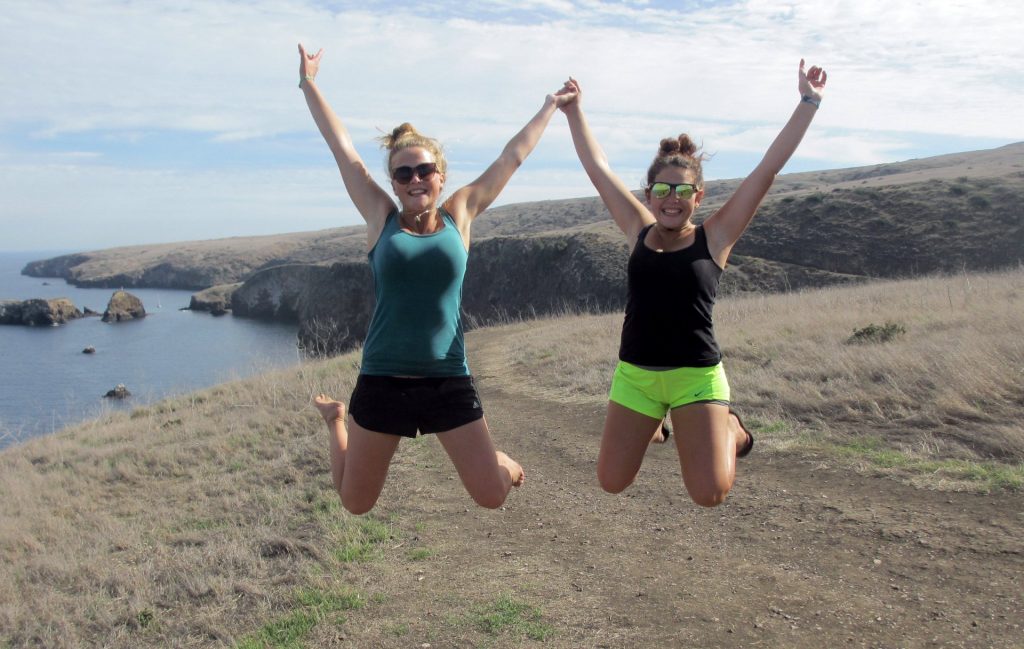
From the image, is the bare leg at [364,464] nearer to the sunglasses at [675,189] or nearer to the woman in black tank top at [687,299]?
the woman in black tank top at [687,299]

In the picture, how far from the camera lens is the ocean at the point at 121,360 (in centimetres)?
2517

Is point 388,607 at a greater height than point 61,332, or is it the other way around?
point 388,607

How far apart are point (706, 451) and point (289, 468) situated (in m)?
6.98

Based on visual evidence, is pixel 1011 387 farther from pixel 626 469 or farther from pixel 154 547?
pixel 154 547

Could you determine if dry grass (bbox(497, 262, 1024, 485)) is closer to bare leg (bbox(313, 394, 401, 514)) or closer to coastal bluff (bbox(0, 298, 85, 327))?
bare leg (bbox(313, 394, 401, 514))

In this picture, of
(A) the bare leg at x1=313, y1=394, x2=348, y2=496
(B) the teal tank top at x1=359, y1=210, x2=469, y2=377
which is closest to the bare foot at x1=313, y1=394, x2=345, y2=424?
(A) the bare leg at x1=313, y1=394, x2=348, y2=496

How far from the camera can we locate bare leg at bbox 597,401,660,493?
4844 mm

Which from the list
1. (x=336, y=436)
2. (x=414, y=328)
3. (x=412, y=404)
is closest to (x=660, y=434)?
(x=412, y=404)

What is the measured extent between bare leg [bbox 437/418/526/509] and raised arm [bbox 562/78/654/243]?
1.53 m

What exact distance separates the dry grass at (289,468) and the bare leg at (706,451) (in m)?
2.29

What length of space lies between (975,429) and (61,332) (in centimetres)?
7920

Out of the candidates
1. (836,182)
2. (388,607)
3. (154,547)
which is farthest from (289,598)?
(836,182)

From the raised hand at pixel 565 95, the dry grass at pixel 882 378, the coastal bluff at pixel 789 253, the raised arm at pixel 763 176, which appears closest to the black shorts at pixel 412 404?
the raised arm at pixel 763 176

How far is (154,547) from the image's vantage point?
8258 mm
